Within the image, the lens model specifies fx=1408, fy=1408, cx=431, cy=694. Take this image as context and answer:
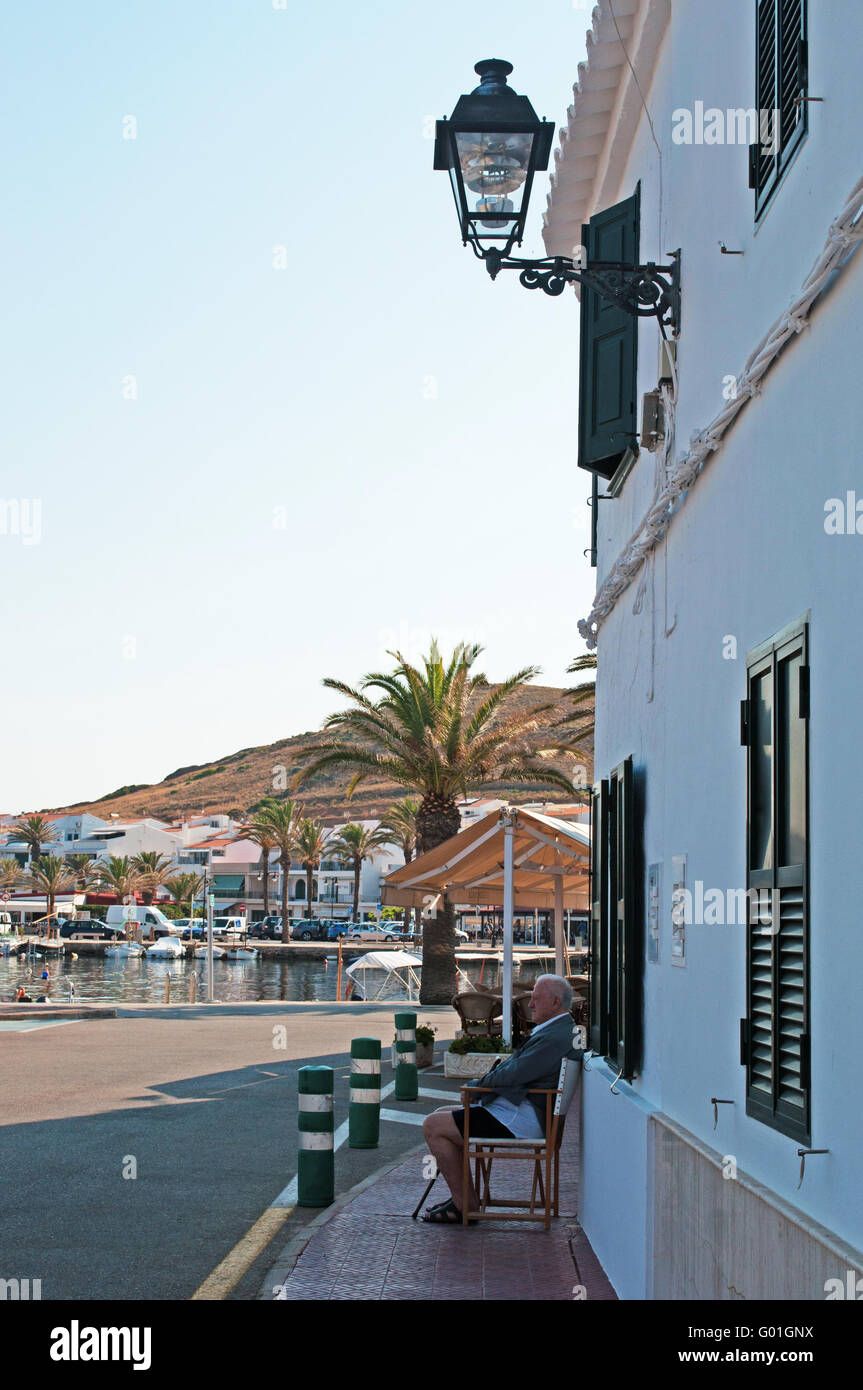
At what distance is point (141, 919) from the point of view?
96.2 metres

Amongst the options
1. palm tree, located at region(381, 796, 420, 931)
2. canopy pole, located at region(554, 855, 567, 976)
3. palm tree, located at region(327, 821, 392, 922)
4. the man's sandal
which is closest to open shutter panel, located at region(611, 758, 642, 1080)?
the man's sandal

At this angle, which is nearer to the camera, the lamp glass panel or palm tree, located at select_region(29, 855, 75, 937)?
the lamp glass panel

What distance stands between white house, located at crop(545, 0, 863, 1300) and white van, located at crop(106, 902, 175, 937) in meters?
88.1

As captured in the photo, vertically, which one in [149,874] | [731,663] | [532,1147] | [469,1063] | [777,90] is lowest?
[149,874]

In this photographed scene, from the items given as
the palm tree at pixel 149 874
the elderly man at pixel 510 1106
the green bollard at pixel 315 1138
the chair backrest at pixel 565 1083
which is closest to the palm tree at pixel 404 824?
the palm tree at pixel 149 874

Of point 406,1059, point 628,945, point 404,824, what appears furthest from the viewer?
point 404,824

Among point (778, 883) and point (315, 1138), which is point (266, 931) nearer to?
point (315, 1138)

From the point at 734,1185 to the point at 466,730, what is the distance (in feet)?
89.5

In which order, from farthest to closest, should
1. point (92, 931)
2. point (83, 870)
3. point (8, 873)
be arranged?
point (8, 873), point (83, 870), point (92, 931)

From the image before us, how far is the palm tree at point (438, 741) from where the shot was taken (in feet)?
102

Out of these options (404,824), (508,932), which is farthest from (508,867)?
(404,824)

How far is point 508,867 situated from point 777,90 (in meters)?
11.1

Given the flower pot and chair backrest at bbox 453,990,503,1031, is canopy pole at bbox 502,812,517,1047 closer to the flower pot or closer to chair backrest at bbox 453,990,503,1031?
the flower pot

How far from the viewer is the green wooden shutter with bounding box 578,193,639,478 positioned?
776cm
